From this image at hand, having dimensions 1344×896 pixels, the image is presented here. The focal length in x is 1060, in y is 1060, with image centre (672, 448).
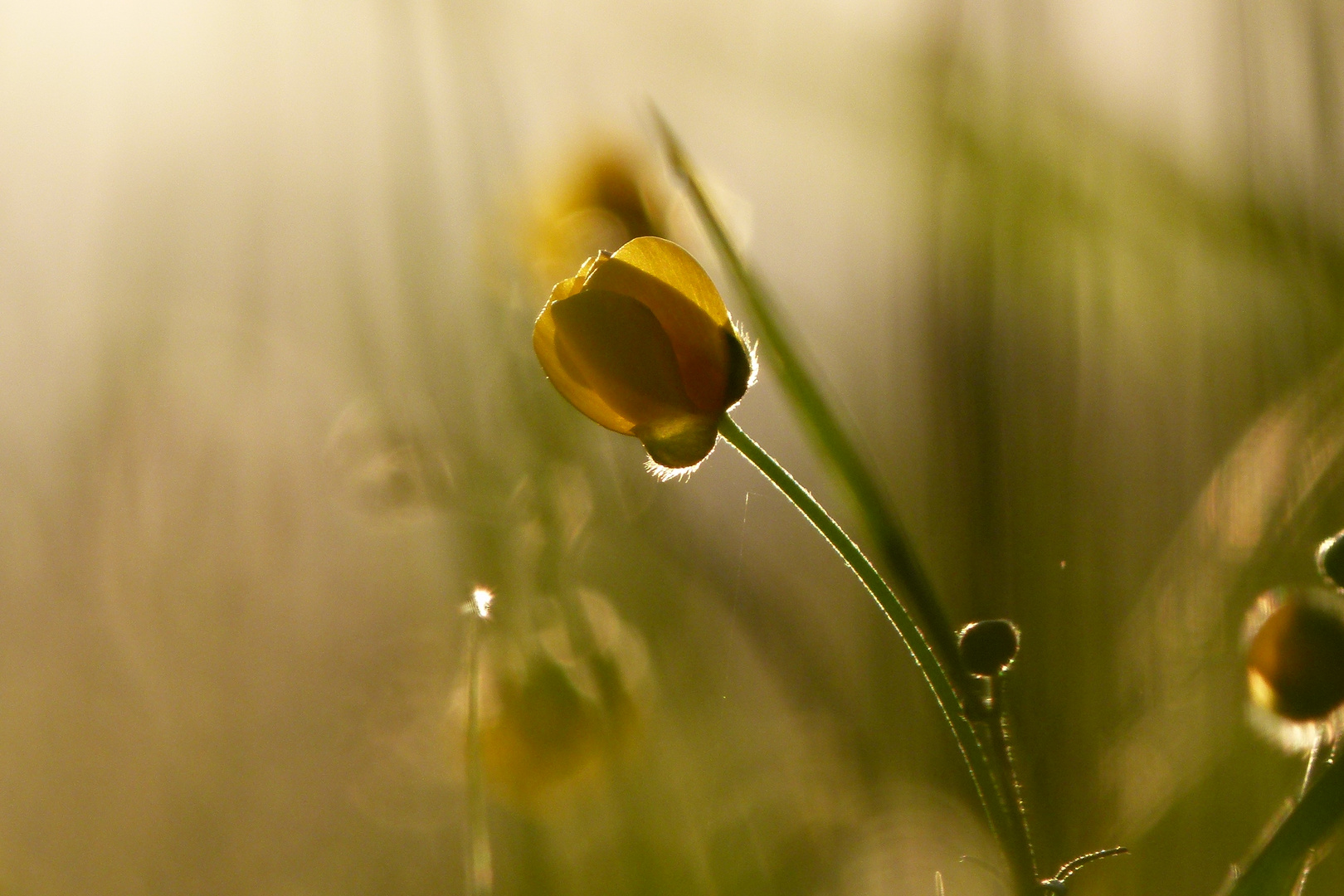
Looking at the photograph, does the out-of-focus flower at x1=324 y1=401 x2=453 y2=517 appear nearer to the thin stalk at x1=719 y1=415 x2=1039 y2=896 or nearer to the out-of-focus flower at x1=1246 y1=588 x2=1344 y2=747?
the thin stalk at x1=719 y1=415 x2=1039 y2=896

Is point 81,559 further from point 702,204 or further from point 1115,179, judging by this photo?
point 1115,179

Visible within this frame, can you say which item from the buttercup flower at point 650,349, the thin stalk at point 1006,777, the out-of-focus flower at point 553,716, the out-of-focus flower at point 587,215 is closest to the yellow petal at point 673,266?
the buttercup flower at point 650,349

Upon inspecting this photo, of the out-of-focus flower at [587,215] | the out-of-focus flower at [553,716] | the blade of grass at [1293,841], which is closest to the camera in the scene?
the blade of grass at [1293,841]

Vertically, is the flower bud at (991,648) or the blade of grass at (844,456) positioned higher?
the blade of grass at (844,456)

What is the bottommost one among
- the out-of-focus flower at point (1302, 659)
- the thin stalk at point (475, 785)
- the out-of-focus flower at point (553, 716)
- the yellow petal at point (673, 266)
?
the out-of-focus flower at point (1302, 659)

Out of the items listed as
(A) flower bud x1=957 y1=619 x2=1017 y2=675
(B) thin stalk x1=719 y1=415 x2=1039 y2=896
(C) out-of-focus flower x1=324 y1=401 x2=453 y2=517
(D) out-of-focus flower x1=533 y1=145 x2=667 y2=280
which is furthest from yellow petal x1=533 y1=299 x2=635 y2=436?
(D) out-of-focus flower x1=533 y1=145 x2=667 y2=280

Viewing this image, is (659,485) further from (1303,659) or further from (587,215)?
(1303,659)

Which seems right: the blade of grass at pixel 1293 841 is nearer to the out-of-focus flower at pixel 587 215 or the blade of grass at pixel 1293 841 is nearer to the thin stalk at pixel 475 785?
the thin stalk at pixel 475 785
